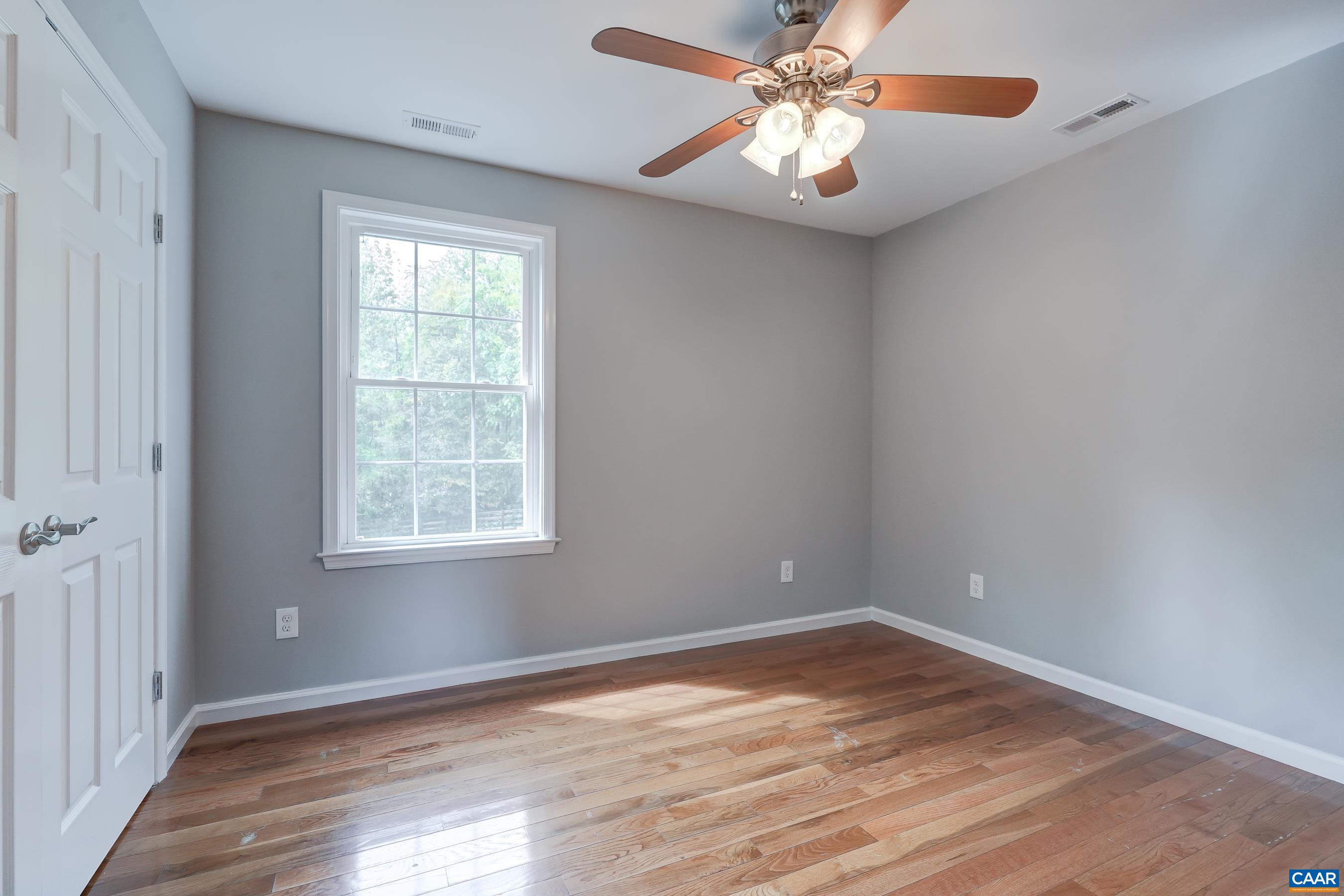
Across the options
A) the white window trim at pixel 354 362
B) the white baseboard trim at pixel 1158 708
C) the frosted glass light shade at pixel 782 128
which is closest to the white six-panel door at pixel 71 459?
the white window trim at pixel 354 362

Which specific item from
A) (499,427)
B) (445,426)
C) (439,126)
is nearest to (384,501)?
(445,426)

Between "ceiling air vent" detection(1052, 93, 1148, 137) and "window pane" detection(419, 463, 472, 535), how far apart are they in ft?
10.2

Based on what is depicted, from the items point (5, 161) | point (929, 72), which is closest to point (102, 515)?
point (5, 161)

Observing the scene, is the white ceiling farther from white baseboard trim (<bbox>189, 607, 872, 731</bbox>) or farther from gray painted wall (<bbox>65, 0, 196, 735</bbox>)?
white baseboard trim (<bbox>189, 607, 872, 731</bbox>)

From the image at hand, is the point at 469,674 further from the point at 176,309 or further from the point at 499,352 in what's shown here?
the point at 176,309

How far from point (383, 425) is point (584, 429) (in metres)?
0.96

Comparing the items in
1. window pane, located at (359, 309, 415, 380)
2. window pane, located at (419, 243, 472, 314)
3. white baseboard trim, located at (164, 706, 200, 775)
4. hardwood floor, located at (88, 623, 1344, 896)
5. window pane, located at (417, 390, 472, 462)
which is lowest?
hardwood floor, located at (88, 623, 1344, 896)

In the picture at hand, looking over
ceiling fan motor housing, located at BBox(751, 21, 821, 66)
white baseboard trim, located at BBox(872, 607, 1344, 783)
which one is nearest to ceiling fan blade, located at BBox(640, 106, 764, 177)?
ceiling fan motor housing, located at BBox(751, 21, 821, 66)

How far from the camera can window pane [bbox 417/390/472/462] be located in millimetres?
3059

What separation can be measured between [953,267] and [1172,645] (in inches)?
85.4

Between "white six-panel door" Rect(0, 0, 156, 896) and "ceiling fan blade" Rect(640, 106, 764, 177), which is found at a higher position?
"ceiling fan blade" Rect(640, 106, 764, 177)

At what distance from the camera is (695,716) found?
2.77 metres

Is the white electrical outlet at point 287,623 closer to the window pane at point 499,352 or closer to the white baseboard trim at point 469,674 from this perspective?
the white baseboard trim at point 469,674

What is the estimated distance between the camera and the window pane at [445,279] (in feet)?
10.1
